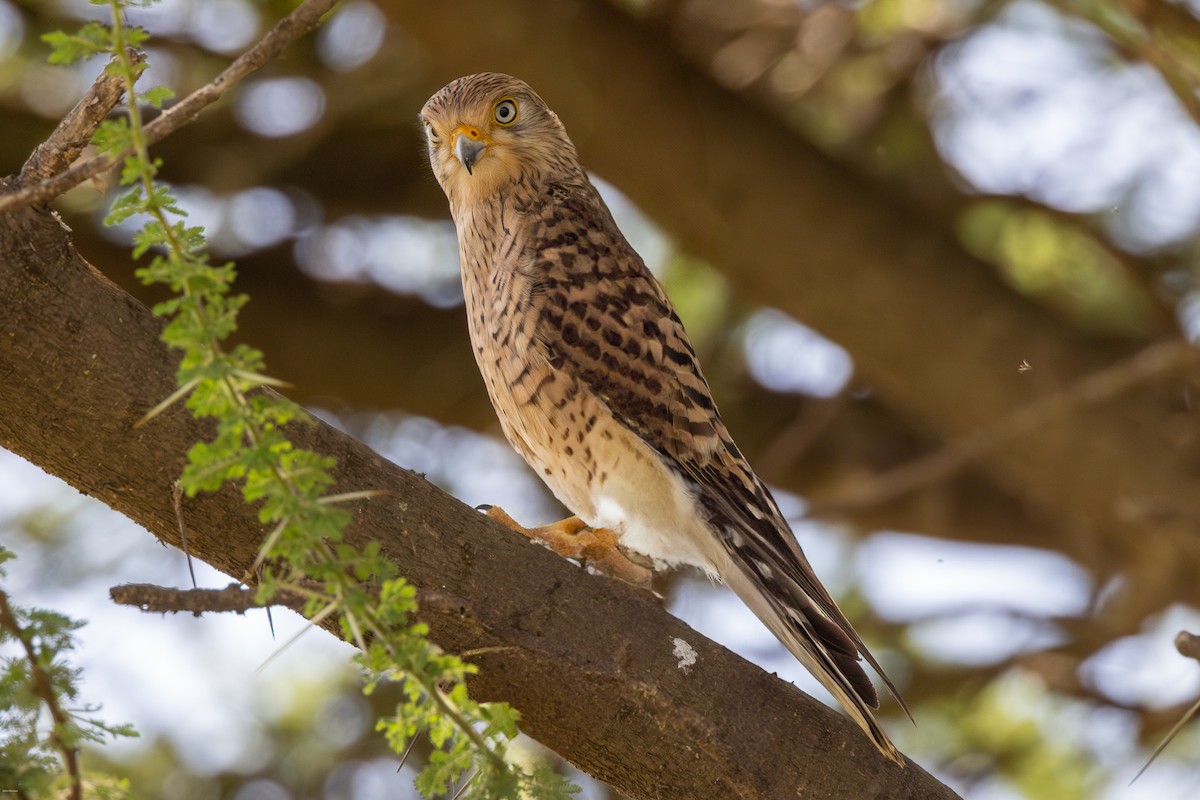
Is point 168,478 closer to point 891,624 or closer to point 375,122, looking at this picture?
point 375,122

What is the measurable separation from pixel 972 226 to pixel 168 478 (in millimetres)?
5069

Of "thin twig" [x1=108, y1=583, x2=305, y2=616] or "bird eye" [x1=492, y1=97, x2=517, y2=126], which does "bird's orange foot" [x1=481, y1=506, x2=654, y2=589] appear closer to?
"bird eye" [x1=492, y1=97, x2=517, y2=126]

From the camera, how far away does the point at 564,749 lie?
2.92 m

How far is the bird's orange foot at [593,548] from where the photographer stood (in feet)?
12.6

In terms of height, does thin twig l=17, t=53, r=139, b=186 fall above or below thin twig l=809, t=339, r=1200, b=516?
above

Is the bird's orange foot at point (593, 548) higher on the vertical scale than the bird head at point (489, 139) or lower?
lower

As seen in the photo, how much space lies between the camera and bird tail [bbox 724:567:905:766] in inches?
121

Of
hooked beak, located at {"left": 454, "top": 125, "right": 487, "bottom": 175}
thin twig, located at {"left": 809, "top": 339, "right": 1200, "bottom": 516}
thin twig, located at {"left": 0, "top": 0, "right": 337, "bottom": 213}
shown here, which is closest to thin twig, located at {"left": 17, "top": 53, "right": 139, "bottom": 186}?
thin twig, located at {"left": 0, "top": 0, "right": 337, "bottom": 213}

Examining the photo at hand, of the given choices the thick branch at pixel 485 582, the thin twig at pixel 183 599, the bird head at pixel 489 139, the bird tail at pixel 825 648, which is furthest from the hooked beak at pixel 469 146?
the thin twig at pixel 183 599

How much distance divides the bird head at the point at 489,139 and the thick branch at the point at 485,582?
1840 millimetres

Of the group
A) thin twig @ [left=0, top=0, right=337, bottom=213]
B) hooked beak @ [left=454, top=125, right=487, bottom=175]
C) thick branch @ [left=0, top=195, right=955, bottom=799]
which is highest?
hooked beak @ [left=454, top=125, right=487, bottom=175]

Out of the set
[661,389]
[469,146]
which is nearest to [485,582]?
[661,389]

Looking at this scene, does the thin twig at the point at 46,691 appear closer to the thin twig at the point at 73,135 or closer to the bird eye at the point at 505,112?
the thin twig at the point at 73,135

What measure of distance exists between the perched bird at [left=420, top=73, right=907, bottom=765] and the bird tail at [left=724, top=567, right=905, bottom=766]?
0.03ft
